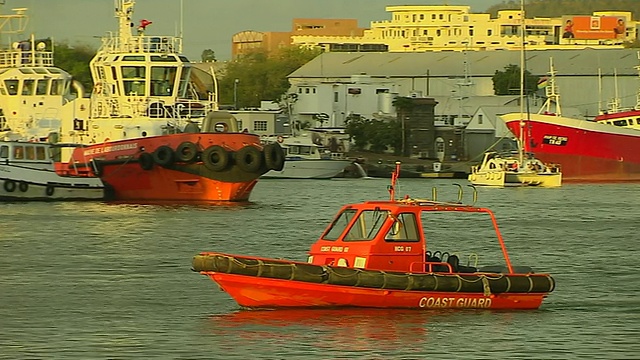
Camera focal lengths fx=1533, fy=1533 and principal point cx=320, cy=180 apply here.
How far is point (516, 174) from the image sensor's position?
88.2 meters

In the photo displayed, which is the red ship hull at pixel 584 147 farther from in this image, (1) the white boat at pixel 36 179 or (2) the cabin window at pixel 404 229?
(2) the cabin window at pixel 404 229

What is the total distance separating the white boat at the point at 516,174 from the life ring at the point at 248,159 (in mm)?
33604

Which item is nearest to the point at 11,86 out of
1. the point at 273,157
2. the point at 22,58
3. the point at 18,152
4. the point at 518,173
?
the point at 22,58

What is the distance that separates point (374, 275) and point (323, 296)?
887mm

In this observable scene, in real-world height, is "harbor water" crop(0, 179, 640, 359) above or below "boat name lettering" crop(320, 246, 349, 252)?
below

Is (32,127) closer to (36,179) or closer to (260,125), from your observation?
(36,179)

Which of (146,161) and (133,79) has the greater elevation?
(133,79)

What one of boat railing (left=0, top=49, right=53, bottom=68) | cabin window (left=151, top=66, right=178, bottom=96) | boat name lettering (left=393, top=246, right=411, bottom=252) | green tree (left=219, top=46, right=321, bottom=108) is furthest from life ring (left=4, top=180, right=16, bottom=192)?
green tree (left=219, top=46, right=321, bottom=108)

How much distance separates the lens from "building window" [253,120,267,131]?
115 metres

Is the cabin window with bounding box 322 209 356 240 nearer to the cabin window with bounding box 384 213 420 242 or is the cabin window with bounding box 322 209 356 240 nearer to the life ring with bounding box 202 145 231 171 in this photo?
the cabin window with bounding box 384 213 420 242

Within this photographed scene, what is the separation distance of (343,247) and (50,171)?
3265 centimetres

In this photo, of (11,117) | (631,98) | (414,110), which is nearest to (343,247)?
(11,117)

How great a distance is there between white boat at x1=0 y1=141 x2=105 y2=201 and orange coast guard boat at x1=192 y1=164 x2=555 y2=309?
104 ft

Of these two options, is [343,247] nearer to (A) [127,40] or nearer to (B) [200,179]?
(B) [200,179]
